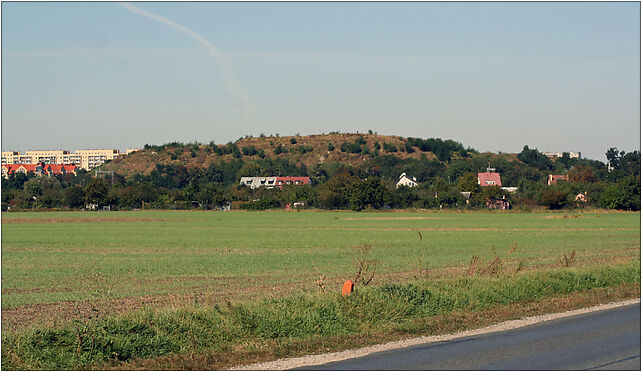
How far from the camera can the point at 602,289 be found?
21625 mm

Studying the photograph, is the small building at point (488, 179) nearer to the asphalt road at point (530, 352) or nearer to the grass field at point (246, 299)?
the grass field at point (246, 299)

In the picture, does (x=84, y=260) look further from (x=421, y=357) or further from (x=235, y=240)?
(x=421, y=357)

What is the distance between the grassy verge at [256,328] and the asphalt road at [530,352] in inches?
53.0

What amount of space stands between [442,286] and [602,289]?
5471mm

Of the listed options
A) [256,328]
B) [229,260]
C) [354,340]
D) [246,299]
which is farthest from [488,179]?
[256,328]

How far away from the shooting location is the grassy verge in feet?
40.1

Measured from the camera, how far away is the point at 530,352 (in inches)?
497

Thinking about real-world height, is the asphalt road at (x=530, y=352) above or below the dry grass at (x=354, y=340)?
above

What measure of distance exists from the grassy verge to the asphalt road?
4.42 feet

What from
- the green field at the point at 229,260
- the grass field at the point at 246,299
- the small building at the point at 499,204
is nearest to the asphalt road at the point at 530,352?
the grass field at the point at 246,299

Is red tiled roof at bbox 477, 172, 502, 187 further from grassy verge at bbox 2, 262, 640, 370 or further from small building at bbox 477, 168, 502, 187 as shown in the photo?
grassy verge at bbox 2, 262, 640, 370

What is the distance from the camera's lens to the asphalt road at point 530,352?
11.6m

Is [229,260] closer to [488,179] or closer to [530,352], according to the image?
[530,352]

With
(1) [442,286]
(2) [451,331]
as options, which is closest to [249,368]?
(2) [451,331]
